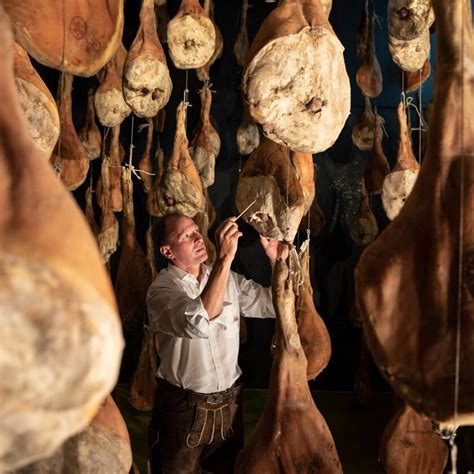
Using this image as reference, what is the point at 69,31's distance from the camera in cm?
185

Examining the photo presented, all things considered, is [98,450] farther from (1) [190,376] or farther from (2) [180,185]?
(2) [180,185]

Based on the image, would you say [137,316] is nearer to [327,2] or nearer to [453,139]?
[327,2]

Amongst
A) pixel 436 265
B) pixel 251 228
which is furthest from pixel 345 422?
pixel 436 265

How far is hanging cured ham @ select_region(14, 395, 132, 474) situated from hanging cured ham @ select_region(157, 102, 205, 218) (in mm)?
1858

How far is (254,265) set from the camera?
5707 millimetres

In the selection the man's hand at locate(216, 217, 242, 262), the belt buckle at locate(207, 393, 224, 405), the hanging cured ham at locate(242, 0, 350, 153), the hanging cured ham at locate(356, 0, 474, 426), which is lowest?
the belt buckle at locate(207, 393, 224, 405)

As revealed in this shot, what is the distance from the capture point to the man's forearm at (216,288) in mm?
2891

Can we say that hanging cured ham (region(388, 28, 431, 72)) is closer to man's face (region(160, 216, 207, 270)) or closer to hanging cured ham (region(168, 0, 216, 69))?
hanging cured ham (region(168, 0, 216, 69))

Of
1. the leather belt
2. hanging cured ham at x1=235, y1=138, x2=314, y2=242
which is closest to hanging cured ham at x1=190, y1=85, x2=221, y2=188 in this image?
the leather belt

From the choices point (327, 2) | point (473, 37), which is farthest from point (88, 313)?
point (327, 2)

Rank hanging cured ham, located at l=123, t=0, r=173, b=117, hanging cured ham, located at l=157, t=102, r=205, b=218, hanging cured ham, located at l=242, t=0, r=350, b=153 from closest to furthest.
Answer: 1. hanging cured ham, located at l=242, t=0, r=350, b=153
2. hanging cured ham, located at l=123, t=0, r=173, b=117
3. hanging cured ham, located at l=157, t=102, r=205, b=218

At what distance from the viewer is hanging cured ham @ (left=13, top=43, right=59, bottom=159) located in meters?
1.83

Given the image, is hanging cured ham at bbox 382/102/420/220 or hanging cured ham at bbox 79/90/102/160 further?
hanging cured ham at bbox 79/90/102/160

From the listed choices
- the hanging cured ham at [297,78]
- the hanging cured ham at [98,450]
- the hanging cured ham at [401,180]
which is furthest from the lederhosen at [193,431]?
the hanging cured ham at [297,78]
